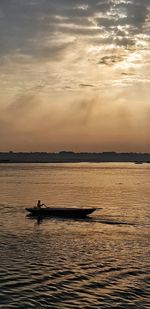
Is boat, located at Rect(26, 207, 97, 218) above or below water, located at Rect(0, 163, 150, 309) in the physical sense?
above

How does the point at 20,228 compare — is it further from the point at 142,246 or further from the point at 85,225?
the point at 142,246

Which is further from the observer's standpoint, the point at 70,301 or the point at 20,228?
the point at 20,228

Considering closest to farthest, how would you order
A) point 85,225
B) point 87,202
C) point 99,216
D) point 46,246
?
1. point 46,246
2. point 85,225
3. point 99,216
4. point 87,202

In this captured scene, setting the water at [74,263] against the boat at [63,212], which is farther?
the boat at [63,212]

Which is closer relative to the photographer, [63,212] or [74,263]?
[74,263]

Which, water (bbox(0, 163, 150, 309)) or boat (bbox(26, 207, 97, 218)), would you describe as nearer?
water (bbox(0, 163, 150, 309))

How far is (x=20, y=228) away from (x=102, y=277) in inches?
674

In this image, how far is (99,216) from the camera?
47.4m

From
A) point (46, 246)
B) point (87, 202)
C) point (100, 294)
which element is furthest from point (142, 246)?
point (87, 202)

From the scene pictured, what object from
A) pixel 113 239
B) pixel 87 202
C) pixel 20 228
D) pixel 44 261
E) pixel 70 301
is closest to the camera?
pixel 70 301

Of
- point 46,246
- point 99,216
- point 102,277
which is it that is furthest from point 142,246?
point 99,216

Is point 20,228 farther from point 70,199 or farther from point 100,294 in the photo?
point 70,199

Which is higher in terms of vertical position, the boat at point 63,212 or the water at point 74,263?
the boat at point 63,212

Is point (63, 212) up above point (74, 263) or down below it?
above
